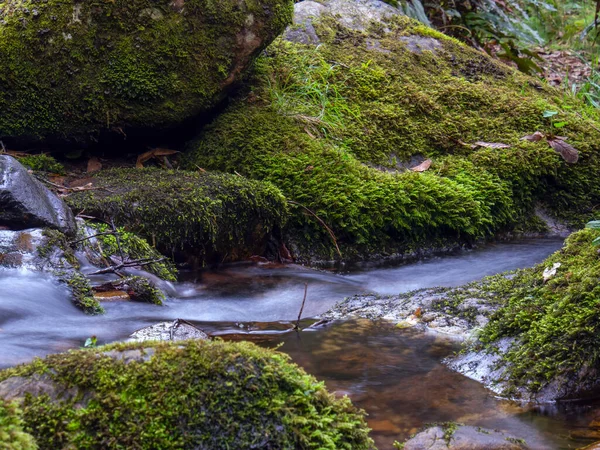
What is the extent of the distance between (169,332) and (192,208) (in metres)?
1.67

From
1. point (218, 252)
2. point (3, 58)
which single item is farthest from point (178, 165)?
point (3, 58)

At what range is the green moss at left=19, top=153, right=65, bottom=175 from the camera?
5.32 m

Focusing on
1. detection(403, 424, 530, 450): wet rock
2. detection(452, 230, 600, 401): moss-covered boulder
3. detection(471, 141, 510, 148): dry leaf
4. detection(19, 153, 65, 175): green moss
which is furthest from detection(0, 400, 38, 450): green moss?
detection(471, 141, 510, 148): dry leaf

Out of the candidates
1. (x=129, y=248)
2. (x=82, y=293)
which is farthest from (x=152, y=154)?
(x=82, y=293)

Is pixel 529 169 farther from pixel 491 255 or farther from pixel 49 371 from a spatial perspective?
pixel 49 371

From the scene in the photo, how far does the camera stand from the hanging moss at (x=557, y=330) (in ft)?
8.75

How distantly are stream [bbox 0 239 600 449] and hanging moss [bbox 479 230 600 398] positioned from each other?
0.13 m

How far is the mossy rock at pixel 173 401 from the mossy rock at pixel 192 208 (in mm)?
3023

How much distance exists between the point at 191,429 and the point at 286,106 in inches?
193

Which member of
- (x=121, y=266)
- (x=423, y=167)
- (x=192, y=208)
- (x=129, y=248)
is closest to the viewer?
(x=121, y=266)

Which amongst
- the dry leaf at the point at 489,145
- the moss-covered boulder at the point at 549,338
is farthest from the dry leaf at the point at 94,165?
the moss-covered boulder at the point at 549,338

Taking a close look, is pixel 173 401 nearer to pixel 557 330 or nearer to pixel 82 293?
pixel 557 330

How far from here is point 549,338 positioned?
279 centimetres

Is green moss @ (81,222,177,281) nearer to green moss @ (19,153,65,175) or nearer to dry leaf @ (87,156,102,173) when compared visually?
green moss @ (19,153,65,175)
